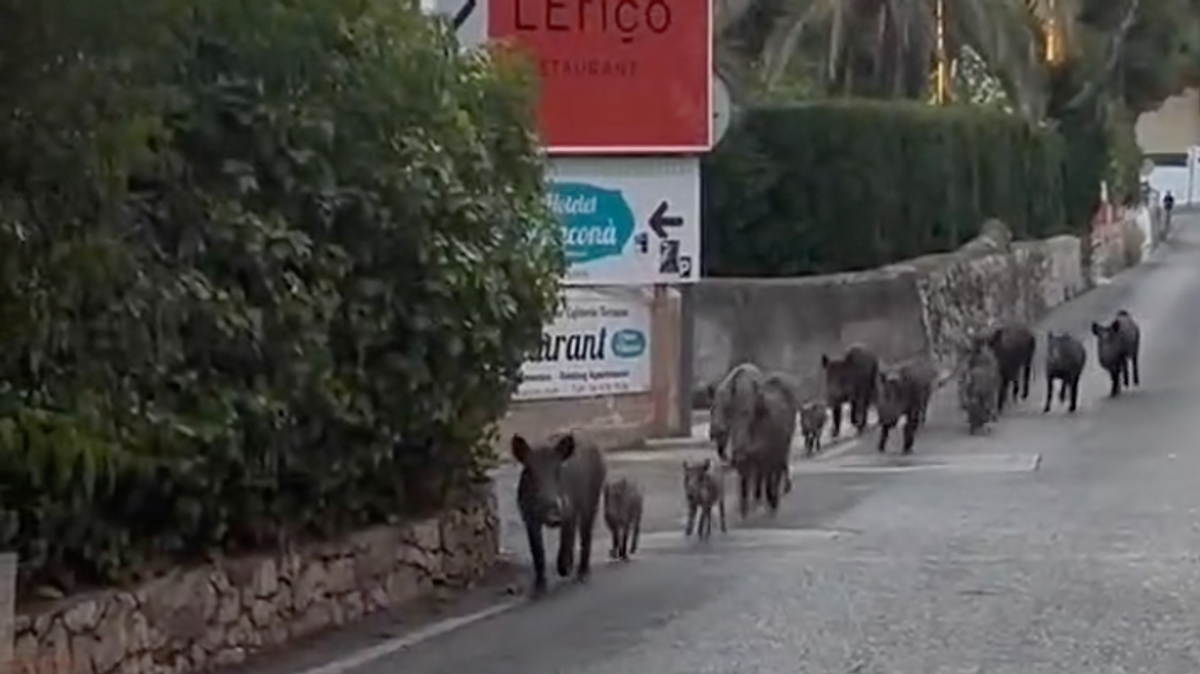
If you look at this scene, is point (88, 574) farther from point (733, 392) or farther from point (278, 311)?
point (733, 392)

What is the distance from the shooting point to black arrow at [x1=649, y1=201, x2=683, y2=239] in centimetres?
2556

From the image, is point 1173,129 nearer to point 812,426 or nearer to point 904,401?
point 904,401

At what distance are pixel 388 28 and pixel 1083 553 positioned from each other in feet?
18.3

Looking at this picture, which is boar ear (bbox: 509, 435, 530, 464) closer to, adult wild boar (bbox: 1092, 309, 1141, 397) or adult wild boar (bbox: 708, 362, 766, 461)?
adult wild boar (bbox: 708, 362, 766, 461)

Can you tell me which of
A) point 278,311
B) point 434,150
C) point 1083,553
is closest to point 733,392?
point 1083,553

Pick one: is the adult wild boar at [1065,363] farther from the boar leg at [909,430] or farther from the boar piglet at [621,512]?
the boar piglet at [621,512]

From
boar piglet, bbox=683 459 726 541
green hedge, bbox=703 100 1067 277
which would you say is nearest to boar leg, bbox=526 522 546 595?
boar piglet, bbox=683 459 726 541

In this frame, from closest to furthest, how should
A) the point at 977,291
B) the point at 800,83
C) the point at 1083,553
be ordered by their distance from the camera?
1. the point at 1083,553
2. the point at 977,291
3. the point at 800,83

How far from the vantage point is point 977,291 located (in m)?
37.9

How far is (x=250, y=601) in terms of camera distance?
43.2 ft

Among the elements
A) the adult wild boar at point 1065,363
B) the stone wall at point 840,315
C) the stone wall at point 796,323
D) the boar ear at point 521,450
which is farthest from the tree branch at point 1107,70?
the boar ear at point 521,450

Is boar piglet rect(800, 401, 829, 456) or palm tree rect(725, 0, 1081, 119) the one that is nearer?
boar piglet rect(800, 401, 829, 456)

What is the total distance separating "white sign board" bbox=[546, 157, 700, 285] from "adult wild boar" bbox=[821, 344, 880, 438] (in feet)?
6.18

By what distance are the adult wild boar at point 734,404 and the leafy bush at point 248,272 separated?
11.8 ft
